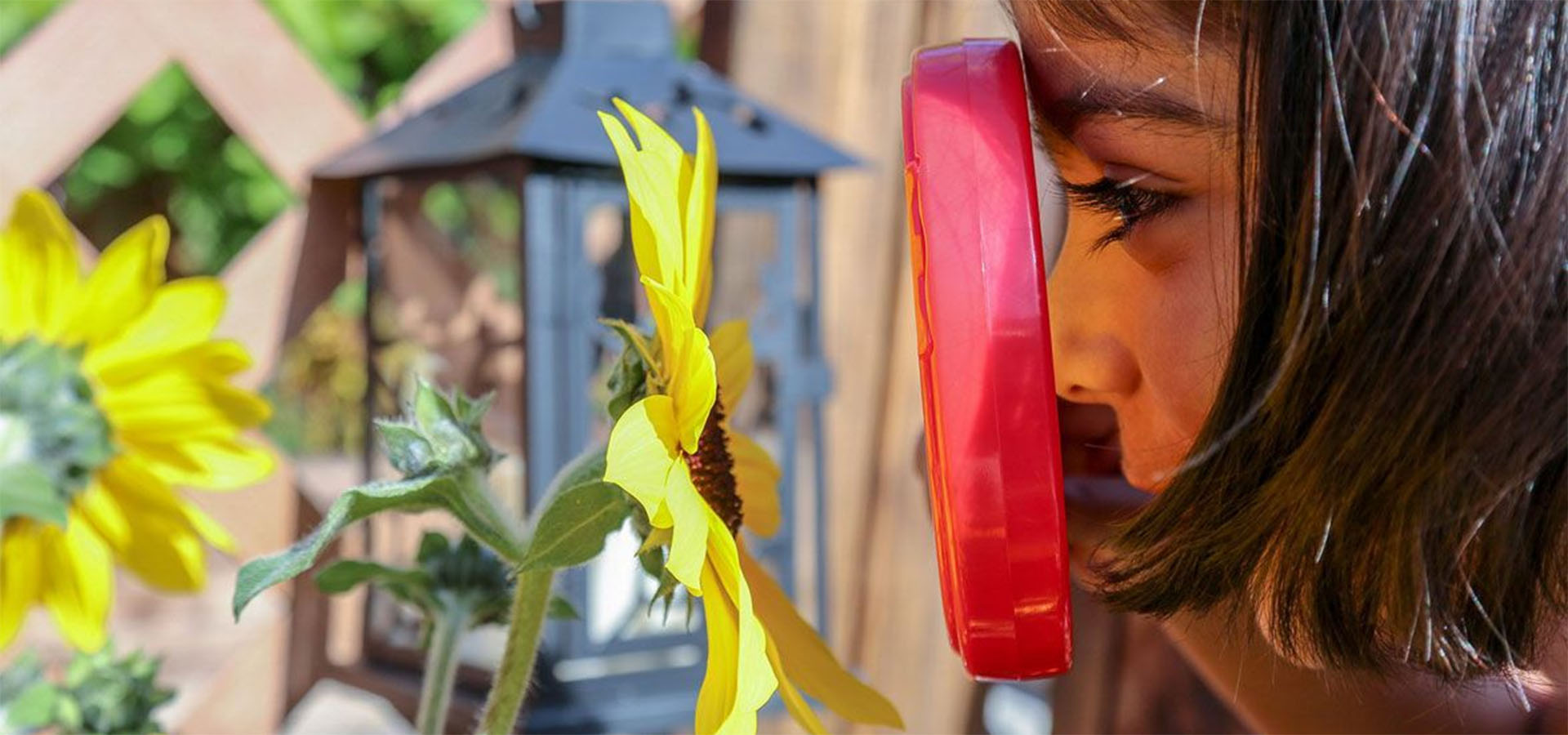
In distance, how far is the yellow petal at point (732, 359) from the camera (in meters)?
0.53

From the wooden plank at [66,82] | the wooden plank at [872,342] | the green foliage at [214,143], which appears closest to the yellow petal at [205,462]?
the wooden plank at [66,82]

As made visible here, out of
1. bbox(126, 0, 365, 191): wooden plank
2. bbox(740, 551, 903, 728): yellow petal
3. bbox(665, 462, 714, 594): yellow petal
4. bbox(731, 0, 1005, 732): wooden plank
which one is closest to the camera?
bbox(665, 462, 714, 594): yellow petal

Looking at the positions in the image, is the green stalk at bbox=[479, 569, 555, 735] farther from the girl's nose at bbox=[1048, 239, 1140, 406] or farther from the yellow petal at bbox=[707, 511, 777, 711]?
the girl's nose at bbox=[1048, 239, 1140, 406]

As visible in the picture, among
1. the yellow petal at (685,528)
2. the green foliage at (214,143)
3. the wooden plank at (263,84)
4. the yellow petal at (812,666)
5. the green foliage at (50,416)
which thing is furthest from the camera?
the green foliage at (214,143)

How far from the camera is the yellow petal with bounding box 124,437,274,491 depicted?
0.67 meters

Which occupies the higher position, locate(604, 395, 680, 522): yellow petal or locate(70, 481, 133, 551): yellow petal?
locate(604, 395, 680, 522): yellow petal

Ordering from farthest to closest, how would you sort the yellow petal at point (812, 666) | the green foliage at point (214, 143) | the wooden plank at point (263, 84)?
1. the green foliage at point (214, 143)
2. the wooden plank at point (263, 84)
3. the yellow petal at point (812, 666)

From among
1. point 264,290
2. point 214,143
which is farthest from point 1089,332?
point 214,143

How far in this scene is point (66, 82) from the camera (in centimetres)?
95

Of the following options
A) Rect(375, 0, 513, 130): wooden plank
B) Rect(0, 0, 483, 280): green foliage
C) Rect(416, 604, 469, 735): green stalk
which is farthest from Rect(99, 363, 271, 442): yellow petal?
Rect(0, 0, 483, 280): green foliage

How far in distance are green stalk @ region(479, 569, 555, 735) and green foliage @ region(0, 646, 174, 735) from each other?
172mm

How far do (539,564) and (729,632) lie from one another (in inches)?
2.2

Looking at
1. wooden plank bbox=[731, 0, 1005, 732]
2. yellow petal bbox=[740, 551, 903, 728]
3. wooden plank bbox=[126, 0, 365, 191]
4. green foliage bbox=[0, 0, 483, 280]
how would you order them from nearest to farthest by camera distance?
1. yellow petal bbox=[740, 551, 903, 728]
2. wooden plank bbox=[126, 0, 365, 191]
3. wooden plank bbox=[731, 0, 1005, 732]
4. green foliage bbox=[0, 0, 483, 280]

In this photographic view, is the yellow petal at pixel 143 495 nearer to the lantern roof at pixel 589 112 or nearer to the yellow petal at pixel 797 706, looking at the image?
the lantern roof at pixel 589 112
